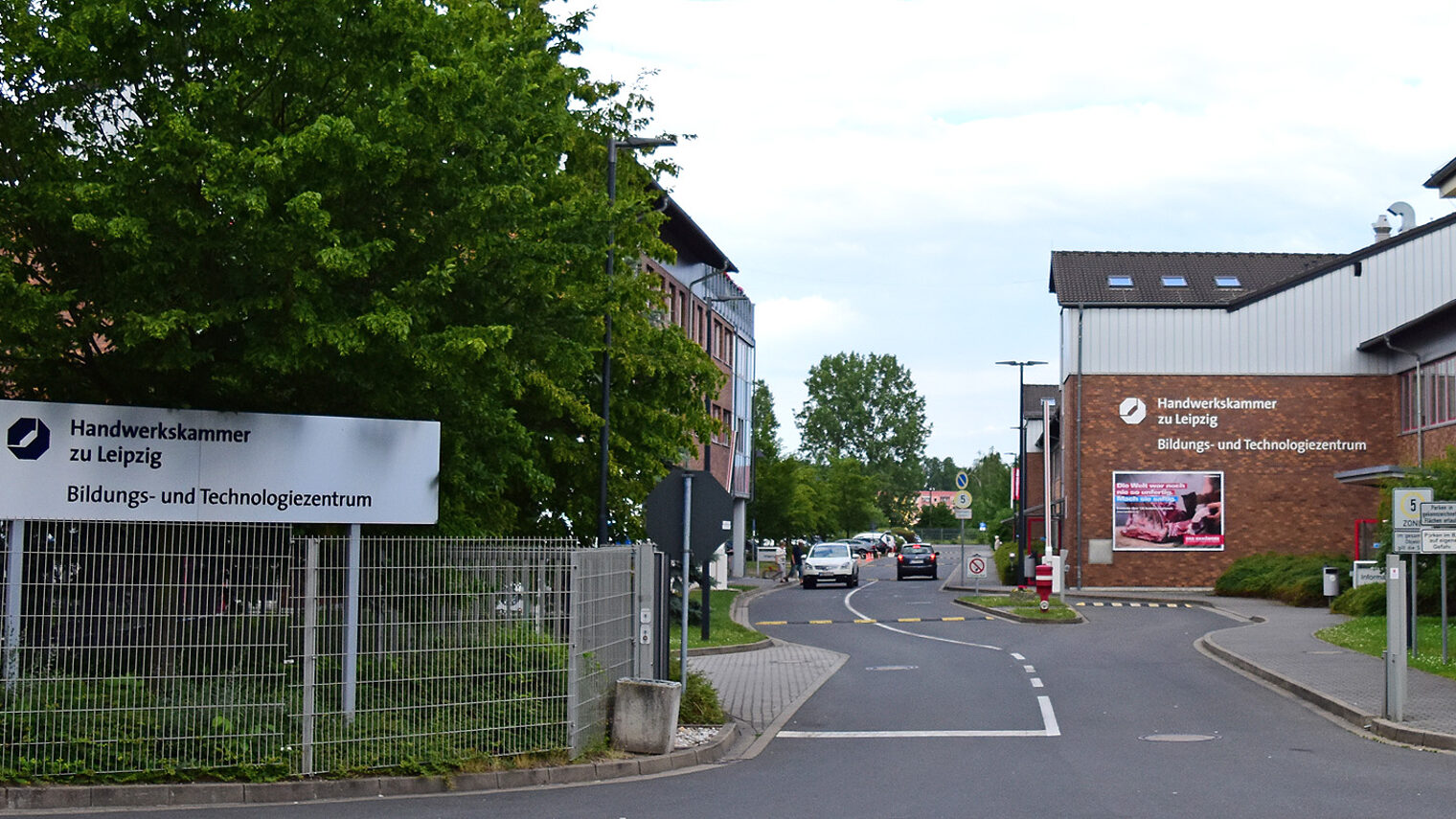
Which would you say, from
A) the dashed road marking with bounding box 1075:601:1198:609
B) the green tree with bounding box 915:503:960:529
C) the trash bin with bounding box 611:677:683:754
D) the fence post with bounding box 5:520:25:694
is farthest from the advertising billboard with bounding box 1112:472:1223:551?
the green tree with bounding box 915:503:960:529

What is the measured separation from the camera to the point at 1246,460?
50.2m

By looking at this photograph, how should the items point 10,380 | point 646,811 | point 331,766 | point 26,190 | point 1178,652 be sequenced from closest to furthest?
point 646,811, point 331,766, point 26,190, point 10,380, point 1178,652

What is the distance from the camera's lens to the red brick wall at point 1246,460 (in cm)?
4969

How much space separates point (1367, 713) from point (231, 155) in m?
11.6

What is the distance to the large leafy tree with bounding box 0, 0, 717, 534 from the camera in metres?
12.2

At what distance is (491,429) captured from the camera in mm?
15461

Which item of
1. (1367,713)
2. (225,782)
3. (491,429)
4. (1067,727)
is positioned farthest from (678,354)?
(225,782)

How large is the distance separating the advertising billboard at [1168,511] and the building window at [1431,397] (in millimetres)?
5865

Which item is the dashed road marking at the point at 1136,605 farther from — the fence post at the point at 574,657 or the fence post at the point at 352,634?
the fence post at the point at 352,634

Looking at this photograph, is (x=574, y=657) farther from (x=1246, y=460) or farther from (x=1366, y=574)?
(x=1246, y=460)

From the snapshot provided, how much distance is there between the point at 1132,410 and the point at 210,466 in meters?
41.8

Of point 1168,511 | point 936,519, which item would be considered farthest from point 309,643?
point 936,519

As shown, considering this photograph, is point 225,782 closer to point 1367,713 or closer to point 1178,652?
point 1367,713

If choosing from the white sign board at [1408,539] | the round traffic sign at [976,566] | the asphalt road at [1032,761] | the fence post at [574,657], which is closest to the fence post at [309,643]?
the asphalt road at [1032,761]
